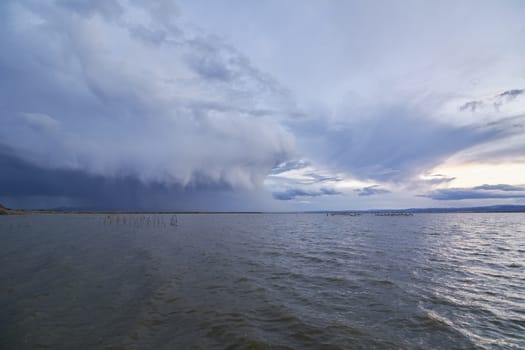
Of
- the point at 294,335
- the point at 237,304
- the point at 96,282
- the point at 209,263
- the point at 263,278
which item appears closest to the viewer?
the point at 294,335

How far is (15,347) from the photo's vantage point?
1039 cm

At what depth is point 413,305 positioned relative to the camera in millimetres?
16047

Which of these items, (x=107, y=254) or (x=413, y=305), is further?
(x=107, y=254)

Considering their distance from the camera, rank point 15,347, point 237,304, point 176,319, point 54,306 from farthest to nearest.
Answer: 1. point 237,304
2. point 54,306
3. point 176,319
4. point 15,347

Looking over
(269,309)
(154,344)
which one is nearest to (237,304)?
(269,309)

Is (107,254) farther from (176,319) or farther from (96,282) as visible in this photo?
(176,319)

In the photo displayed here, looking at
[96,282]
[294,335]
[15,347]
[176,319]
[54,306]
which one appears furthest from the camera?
[96,282]

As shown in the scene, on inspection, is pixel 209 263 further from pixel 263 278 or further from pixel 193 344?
pixel 193 344

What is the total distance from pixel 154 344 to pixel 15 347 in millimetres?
5526

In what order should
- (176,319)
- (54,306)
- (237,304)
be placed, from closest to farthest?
1. (176,319)
2. (54,306)
3. (237,304)

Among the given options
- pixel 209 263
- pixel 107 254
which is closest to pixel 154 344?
pixel 209 263

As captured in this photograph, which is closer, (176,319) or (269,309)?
(176,319)

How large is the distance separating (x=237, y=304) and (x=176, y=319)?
3883 mm

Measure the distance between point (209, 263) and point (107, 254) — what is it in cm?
1446
